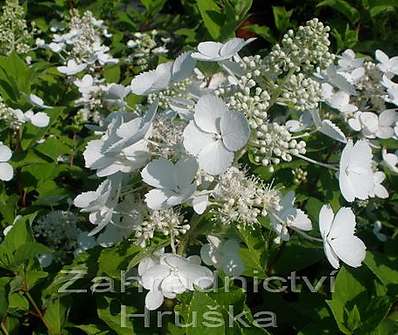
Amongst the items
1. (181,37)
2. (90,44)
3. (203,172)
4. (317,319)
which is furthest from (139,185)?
(181,37)

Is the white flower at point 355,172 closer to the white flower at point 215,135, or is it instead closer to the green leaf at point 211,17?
the white flower at point 215,135

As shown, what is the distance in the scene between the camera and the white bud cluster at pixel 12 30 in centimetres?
264

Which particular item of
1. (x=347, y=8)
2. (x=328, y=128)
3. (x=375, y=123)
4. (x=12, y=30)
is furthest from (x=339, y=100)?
(x=12, y=30)

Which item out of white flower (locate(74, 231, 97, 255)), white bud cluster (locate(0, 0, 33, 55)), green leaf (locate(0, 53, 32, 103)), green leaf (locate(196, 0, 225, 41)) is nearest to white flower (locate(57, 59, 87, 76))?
green leaf (locate(0, 53, 32, 103))

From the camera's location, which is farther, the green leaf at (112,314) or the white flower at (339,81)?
the white flower at (339,81)

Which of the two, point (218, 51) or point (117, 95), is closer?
point (218, 51)

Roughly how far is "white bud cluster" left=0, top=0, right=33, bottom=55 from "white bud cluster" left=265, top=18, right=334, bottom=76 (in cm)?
162

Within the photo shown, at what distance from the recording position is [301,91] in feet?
4.32

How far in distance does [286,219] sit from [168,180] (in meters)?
0.30

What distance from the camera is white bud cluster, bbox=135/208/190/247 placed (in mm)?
1352

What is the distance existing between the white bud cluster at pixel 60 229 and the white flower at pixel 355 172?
1.01 m

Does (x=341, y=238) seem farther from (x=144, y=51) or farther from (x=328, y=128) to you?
(x=144, y=51)

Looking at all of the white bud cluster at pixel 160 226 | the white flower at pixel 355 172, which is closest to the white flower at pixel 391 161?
the white flower at pixel 355 172

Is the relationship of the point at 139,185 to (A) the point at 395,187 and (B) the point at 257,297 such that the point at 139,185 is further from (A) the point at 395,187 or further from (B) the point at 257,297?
(A) the point at 395,187
